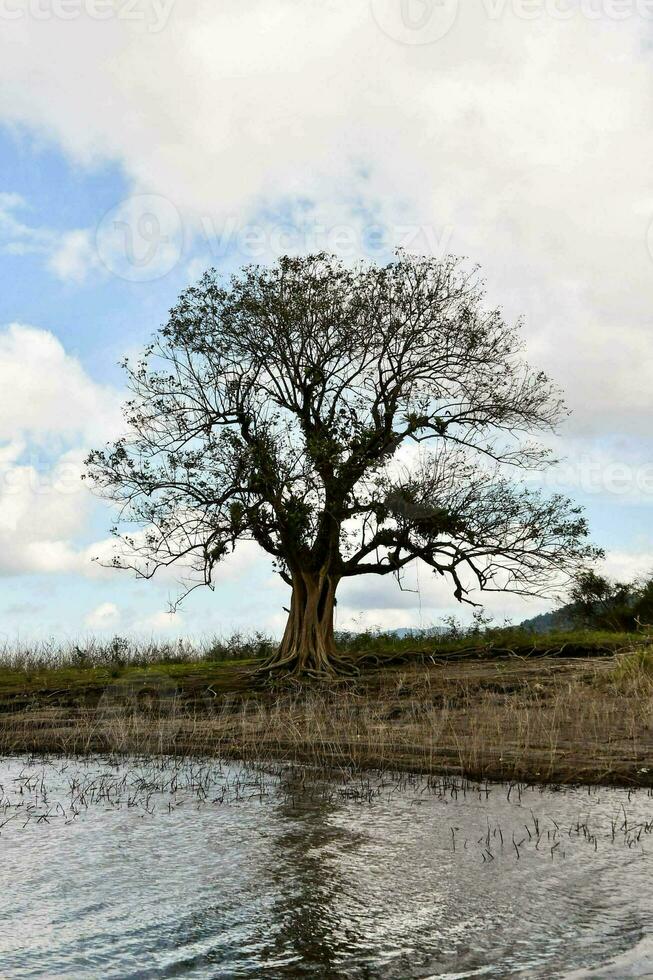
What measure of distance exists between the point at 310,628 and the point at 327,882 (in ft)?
49.5

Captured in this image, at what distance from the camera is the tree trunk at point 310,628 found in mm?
21703

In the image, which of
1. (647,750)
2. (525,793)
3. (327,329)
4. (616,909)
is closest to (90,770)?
(525,793)

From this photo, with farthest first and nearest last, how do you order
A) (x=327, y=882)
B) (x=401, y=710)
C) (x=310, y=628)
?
(x=310, y=628), (x=401, y=710), (x=327, y=882)

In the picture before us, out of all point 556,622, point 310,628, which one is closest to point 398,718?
point 310,628

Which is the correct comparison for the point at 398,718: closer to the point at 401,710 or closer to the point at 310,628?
the point at 401,710

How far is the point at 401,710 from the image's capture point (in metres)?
15.6

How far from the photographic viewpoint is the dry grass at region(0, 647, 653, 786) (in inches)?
454

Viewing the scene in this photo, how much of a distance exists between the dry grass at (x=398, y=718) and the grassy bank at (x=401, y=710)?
0.03 metres

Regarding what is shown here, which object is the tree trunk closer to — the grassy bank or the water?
the grassy bank

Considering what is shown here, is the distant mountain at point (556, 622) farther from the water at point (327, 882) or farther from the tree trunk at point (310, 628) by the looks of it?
the water at point (327, 882)

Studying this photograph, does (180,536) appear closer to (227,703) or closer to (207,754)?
(227,703)

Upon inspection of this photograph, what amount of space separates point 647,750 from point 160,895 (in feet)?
22.0

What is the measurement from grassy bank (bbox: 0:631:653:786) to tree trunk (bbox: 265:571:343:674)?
0.87 metres

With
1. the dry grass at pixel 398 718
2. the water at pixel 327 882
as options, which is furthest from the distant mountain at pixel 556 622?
the water at pixel 327 882
